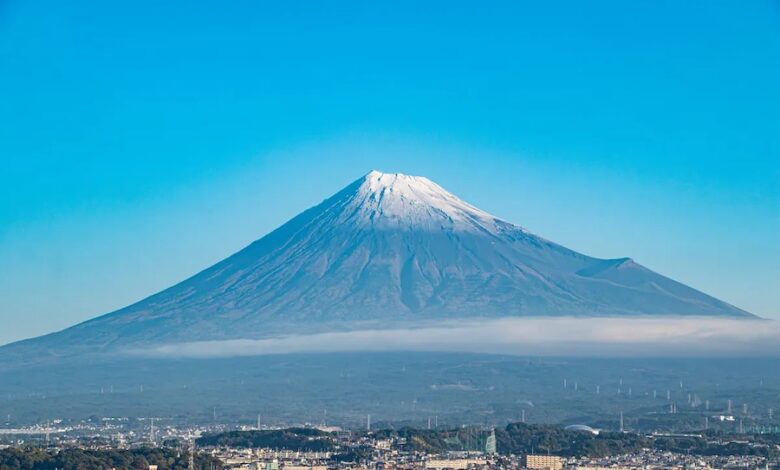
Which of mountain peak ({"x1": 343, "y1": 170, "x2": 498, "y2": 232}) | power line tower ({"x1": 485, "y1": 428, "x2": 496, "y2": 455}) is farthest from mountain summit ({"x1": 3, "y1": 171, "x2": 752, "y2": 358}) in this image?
power line tower ({"x1": 485, "y1": 428, "x2": 496, "y2": 455})

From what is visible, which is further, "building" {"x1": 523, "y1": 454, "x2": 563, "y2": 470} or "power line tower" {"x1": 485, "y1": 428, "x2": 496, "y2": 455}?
"power line tower" {"x1": 485, "y1": 428, "x2": 496, "y2": 455}

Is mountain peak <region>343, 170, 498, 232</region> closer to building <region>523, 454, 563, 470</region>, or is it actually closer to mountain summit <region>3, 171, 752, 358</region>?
mountain summit <region>3, 171, 752, 358</region>

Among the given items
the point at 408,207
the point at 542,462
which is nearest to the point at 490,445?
the point at 542,462

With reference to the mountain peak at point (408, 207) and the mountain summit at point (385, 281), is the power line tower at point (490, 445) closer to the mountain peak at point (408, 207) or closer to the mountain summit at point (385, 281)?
the mountain summit at point (385, 281)

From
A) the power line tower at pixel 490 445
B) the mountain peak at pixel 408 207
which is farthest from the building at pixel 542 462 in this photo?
the mountain peak at pixel 408 207

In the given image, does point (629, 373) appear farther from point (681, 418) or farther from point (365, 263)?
point (681, 418)

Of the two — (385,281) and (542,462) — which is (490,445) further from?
(385,281)

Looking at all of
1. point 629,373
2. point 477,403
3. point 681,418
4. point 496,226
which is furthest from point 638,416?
point 496,226
